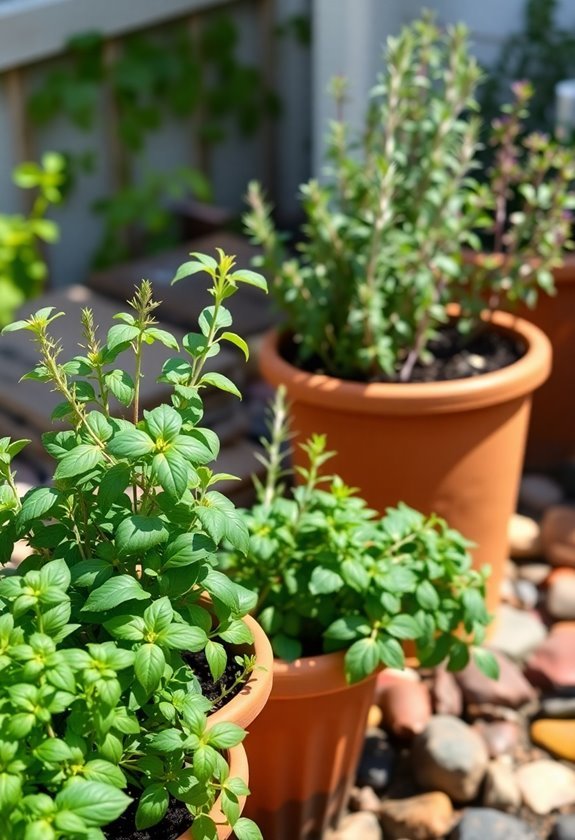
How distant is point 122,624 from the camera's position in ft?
4.85

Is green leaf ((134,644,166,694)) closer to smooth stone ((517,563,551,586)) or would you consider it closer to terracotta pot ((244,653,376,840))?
terracotta pot ((244,653,376,840))

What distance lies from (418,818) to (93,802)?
3.73ft

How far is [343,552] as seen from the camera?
1.99 m

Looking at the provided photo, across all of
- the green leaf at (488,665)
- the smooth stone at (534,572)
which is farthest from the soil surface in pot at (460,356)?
the green leaf at (488,665)

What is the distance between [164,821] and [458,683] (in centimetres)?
118

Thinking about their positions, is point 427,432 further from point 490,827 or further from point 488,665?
point 490,827

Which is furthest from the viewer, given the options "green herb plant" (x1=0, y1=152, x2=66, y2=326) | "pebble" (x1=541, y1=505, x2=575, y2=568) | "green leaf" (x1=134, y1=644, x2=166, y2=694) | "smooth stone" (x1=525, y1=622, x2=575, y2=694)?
"green herb plant" (x1=0, y1=152, x2=66, y2=326)

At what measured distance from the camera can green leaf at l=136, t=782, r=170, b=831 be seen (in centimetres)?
145

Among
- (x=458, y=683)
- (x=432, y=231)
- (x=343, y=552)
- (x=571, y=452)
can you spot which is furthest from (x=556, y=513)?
(x=343, y=552)

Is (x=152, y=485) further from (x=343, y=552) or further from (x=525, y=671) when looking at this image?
(x=525, y=671)

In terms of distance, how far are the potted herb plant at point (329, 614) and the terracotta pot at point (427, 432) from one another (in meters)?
0.37

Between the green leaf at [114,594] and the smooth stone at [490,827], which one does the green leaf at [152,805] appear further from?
the smooth stone at [490,827]

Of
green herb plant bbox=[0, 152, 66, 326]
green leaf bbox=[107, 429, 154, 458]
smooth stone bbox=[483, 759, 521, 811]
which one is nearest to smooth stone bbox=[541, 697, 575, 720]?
smooth stone bbox=[483, 759, 521, 811]

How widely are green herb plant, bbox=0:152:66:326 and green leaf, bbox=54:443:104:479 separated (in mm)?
2473
